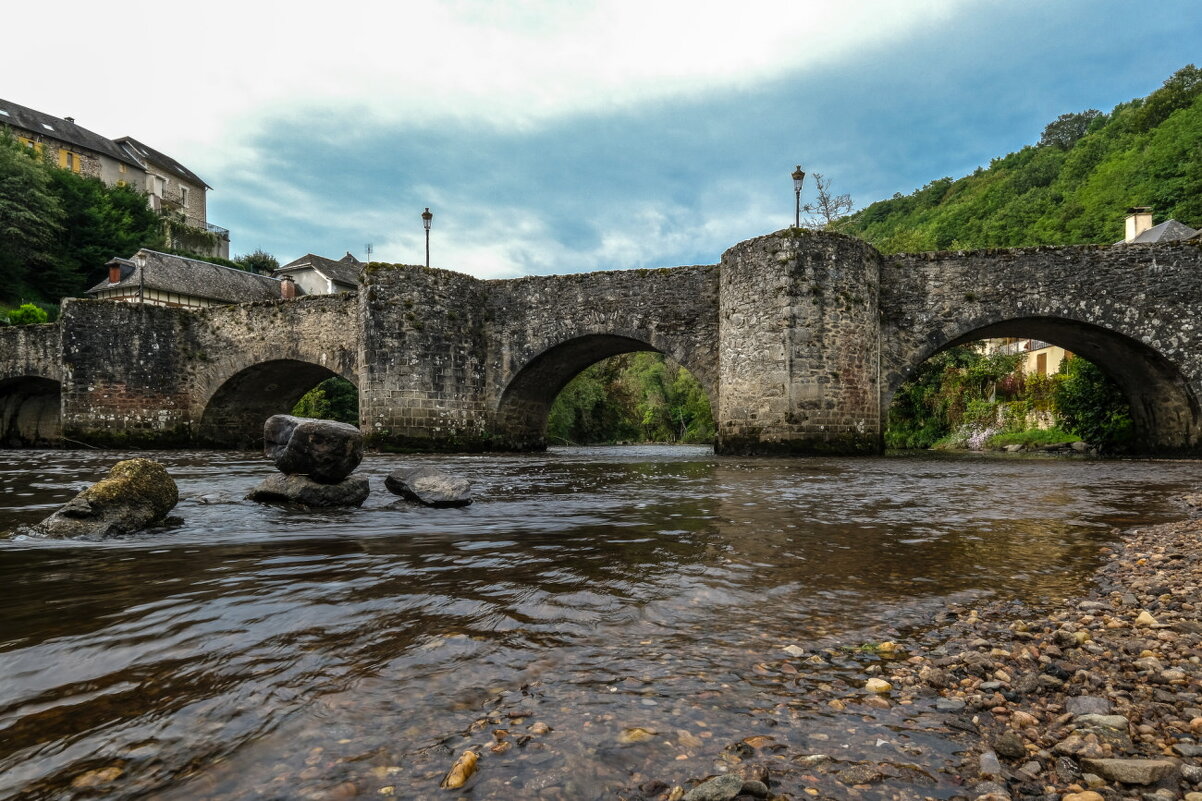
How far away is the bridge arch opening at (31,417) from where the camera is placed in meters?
25.8

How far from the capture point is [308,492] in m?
6.34

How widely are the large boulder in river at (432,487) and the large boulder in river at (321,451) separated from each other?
54 cm

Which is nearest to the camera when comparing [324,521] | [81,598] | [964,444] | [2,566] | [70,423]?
[81,598]

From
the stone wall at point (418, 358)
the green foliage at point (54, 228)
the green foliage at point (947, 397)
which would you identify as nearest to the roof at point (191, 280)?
the green foliage at point (54, 228)

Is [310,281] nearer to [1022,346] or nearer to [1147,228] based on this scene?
[1022,346]

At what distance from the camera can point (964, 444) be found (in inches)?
1001

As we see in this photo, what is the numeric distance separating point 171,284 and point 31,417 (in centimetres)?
1386

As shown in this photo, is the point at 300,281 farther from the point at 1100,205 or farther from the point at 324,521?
the point at 1100,205

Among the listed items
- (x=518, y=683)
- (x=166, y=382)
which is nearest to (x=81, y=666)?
(x=518, y=683)

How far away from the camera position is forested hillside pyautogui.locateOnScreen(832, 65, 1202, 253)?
42.2m

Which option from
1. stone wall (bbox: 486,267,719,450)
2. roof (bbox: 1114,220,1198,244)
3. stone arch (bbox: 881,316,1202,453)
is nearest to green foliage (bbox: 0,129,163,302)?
stone wall (bbox: 486,267,719,450)

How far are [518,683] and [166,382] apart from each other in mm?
23427

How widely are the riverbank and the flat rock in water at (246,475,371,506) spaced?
17.1 feet

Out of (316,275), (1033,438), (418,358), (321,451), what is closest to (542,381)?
(418,358)
